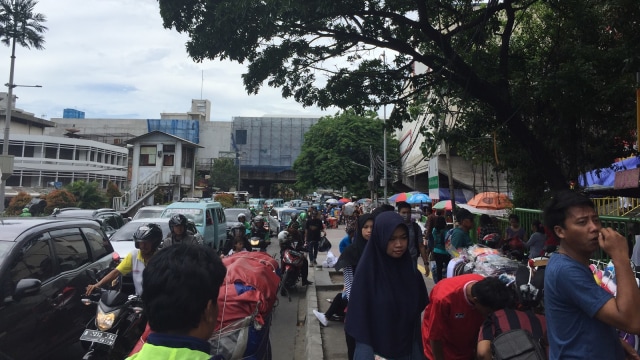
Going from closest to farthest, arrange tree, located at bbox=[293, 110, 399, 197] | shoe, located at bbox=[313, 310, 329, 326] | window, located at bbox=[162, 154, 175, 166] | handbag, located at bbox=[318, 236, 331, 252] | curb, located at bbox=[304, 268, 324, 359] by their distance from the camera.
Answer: curb, located at bbox=[304, 268, 324, 359] → shoe, located at bbox=[313, 310, 329, 326] → handbag, located at bbox=[318, 236, 331, 252] → tree, located at bbox=[293, 110, 399, 197] → window, located at bbox=[162, 154, 175, 166]

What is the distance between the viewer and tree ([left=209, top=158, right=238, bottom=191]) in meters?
50.9

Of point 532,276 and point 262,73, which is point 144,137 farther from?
point 532,276

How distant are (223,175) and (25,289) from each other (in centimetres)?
4819

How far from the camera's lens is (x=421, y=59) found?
696 centimetres

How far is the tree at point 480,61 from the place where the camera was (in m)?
5.63

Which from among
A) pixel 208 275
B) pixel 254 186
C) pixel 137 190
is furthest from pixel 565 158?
pixel 254 186

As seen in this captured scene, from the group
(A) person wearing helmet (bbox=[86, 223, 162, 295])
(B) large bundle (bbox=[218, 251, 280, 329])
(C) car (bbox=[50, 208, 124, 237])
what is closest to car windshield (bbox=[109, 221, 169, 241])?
(C) car (bbox=[50, 208, 124, 237])

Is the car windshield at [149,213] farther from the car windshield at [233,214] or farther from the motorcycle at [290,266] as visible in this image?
the car windshield at [233,214]

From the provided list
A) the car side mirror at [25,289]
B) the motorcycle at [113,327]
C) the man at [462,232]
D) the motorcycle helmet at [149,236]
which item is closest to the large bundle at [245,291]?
the motorcycle helmet at [149,236]

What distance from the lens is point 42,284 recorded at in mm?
4270

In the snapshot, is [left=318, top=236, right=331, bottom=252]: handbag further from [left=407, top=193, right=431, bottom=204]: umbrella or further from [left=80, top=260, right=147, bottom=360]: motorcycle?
[left=407, top=193, right=431, bottom=204]: umbrella

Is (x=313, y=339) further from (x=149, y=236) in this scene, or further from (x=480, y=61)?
(x=480, y=61)

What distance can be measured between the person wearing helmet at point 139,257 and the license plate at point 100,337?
475mm

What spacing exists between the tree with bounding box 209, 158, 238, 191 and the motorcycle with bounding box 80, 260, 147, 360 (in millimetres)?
47675
